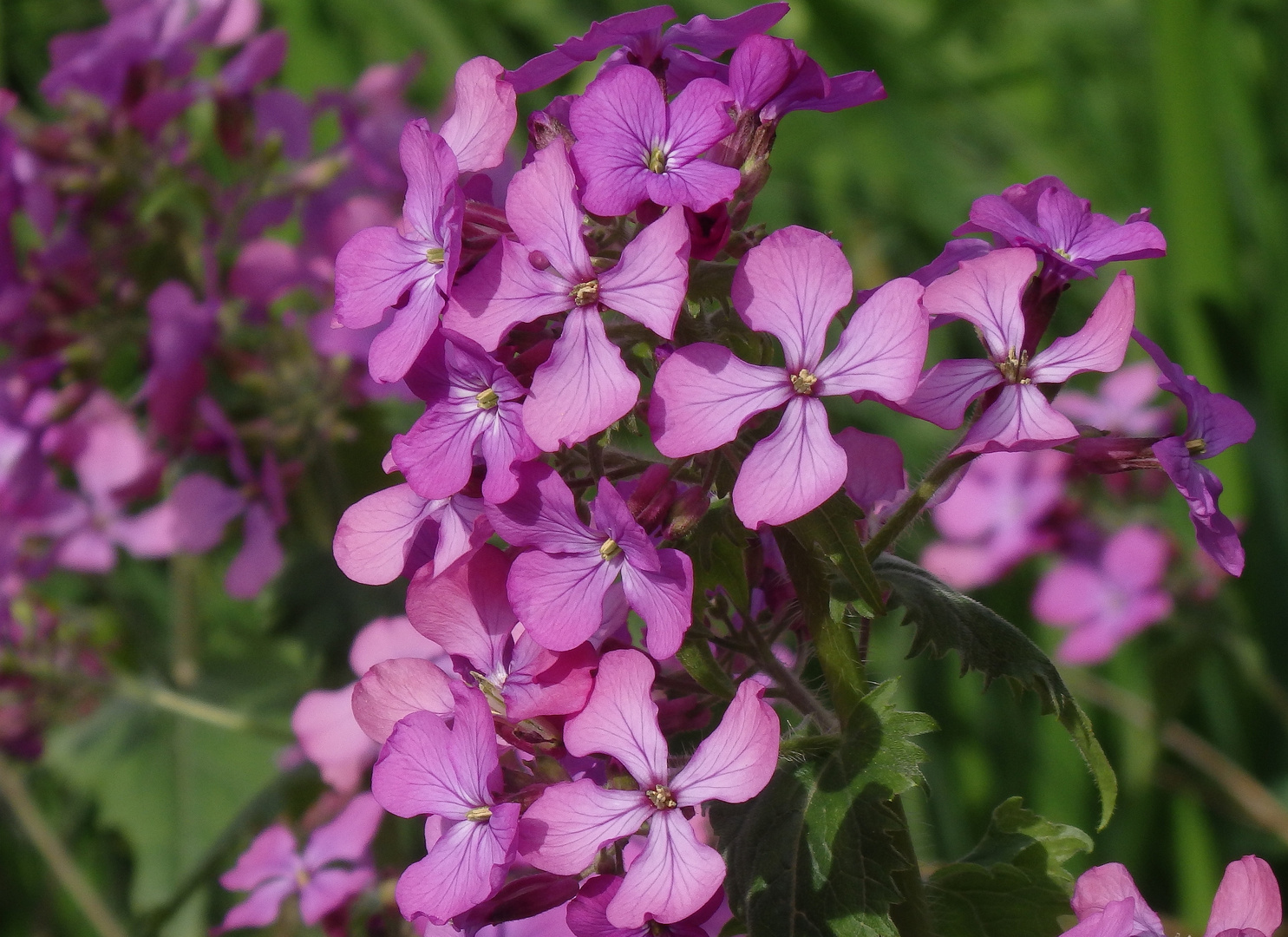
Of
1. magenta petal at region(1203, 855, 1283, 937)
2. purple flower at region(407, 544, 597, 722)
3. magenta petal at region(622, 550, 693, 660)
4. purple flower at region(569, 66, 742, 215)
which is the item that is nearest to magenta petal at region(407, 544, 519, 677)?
purple flower at region(407, 544, 597, 722)

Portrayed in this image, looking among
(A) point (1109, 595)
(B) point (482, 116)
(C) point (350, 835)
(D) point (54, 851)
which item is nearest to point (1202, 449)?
(B) point (482, 116)

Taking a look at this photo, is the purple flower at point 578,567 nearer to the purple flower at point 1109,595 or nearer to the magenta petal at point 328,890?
the magenta petal at point 328,890

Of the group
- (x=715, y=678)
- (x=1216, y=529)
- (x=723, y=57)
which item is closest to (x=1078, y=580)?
(x=723, y=57)

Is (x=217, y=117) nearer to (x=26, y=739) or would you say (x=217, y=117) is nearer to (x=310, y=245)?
(x=310, y=245)

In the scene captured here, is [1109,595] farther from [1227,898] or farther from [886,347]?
[886,347]

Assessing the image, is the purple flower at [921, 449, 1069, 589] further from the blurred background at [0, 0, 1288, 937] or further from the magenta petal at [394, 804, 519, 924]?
the magenta petal at [394, 804, 519, 924]

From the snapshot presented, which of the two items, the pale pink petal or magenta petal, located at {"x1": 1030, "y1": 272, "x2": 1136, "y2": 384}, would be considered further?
the pale pink petal

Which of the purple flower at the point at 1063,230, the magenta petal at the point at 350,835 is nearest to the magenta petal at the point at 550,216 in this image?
the purple flower at the point at 1063,230
